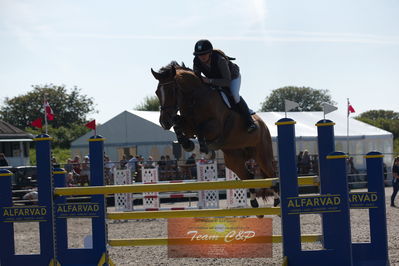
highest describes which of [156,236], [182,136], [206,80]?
[206,80]

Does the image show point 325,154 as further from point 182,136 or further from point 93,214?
point 93,214

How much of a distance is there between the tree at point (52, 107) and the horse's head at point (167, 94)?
49.3 m

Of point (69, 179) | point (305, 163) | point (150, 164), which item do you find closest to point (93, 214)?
point (69, 179)

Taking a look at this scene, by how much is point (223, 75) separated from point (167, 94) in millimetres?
784

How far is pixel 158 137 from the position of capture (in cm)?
2228

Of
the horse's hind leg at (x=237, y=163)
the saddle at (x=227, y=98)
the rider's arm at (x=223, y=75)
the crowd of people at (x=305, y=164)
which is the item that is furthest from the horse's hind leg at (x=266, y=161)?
the crowd of people at (x=305, y=164)

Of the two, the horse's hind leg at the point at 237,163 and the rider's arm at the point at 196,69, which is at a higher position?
the rider's arm at the point at 196,69

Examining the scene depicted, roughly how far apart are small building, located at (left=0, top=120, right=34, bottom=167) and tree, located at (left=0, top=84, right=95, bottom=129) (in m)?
23.3

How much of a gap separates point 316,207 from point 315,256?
395 mm

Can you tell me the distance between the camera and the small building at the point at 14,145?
29391 mm

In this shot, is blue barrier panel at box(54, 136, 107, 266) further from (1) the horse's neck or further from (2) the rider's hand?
(2) the rider's hand

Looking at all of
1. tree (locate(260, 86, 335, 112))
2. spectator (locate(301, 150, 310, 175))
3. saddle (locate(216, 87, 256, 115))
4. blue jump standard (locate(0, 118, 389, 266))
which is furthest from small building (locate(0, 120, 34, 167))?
tree (locate(260, 86, 335, 112))

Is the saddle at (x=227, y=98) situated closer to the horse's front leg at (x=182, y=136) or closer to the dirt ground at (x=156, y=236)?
the horse's front leg at (x=182, y=136)

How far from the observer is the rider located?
612 cm
